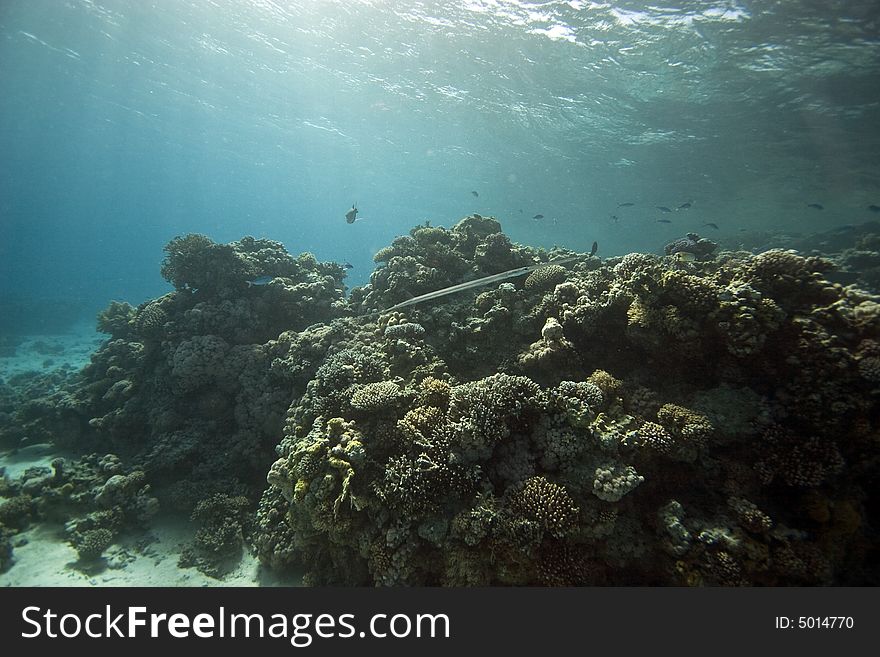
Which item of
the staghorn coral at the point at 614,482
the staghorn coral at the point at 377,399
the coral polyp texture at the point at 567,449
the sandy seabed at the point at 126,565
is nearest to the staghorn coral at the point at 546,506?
the coral polyp texture at the point at 567,449

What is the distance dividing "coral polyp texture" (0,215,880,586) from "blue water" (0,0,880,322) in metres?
19.3

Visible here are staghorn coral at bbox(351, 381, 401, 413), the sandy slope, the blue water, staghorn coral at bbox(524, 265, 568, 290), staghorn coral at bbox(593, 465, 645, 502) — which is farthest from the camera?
the blue water

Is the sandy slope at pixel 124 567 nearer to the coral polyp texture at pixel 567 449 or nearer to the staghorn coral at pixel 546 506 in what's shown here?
the coral polyp texture at pixel 567 449

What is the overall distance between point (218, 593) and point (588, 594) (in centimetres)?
453

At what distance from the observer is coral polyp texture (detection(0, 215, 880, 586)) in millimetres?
4574

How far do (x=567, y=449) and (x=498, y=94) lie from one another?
31769mm

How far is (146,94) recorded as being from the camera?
3900 cm

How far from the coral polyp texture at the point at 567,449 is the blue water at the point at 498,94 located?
19279 mm

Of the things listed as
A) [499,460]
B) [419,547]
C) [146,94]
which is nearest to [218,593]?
[419,547]

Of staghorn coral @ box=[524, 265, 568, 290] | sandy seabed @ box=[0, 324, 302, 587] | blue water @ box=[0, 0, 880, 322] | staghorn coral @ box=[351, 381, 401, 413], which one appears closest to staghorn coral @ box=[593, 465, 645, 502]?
staghorn coral @ box=[351, 381, 401, 413]

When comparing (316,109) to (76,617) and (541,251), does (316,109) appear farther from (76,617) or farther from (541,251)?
(76,617)

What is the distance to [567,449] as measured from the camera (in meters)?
5.19

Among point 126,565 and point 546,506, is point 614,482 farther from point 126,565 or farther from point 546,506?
point 126,565

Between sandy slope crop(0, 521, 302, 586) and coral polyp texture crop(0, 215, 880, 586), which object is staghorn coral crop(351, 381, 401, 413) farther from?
sandy slope crop(0, 521, 302, 586)
